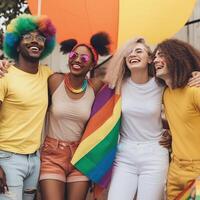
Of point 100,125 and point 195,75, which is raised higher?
point 195,75

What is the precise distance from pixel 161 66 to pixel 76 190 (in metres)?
1.20

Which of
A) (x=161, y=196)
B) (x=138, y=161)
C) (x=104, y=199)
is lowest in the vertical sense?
(x=104, y=199)

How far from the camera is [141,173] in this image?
3.72 meters

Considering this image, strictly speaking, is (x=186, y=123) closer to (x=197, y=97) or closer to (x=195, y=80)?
(x=197, y=97)

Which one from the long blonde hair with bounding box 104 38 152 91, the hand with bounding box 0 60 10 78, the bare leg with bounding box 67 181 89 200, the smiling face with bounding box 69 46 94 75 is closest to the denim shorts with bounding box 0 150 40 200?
the bare leg with bounding box 67 181 89 200

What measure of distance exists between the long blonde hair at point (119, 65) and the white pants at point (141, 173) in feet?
1.78

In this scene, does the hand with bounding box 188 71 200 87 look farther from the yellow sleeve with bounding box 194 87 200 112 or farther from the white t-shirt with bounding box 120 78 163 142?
the white t-shirt with bounding box 120 78 163 142

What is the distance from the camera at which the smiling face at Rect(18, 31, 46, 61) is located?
3.74 m

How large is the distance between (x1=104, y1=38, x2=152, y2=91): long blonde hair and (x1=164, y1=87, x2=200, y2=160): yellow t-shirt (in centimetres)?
56

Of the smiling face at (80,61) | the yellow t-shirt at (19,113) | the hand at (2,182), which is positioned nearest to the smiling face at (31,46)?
the yellow t-shirt at (19,113)

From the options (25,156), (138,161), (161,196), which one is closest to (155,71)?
(138,161)

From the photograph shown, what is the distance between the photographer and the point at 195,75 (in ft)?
11.5

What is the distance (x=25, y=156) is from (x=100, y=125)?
69cm

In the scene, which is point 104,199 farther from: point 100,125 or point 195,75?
point 195,75
